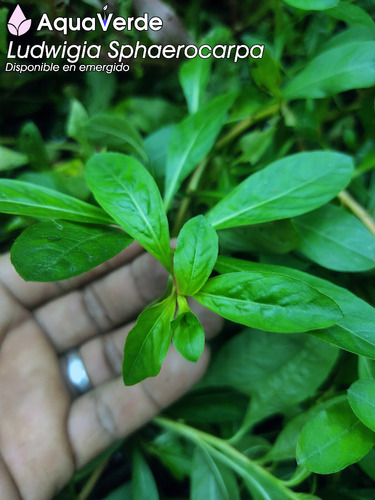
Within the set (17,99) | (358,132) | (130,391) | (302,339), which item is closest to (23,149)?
(17,99)

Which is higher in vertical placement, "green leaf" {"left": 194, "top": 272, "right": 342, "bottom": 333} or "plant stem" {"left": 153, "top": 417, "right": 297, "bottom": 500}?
"green leaf" {"left": 194, "top": 272, "right": 342, "bottom": 333}

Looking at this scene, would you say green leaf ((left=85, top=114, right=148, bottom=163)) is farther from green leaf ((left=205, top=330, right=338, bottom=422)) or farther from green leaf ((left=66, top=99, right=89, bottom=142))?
green leaf ((left=205, top=330, right=338, bottom=422))

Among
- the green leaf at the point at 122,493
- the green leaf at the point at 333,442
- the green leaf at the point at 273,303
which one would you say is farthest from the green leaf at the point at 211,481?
the green leaf at the point at 273,303

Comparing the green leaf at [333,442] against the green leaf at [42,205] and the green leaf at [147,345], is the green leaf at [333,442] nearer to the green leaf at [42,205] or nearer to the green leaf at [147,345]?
the green leaf at [147,345]

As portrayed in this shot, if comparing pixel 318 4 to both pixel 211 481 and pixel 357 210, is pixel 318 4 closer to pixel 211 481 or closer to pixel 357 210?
pixel 357 210

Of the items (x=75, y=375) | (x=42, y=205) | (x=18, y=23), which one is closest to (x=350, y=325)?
(x=42, y=205)

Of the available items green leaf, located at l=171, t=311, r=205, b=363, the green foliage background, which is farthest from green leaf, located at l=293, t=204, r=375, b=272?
green leaf, located at l=171, t=311, r=205, b=363
